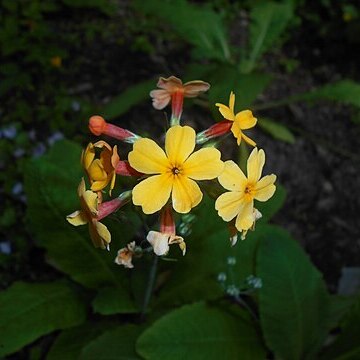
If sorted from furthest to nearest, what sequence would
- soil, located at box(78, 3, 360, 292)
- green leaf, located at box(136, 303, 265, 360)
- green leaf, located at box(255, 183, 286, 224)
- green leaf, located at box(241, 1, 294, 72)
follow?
green leaf, located at box(241, 1, 294, 72), soil, located at box(78, 3, 360, 292), green leaf, located at box(255, 183, 286, 224), green leaf, located at box(136, 303, 265, 360)

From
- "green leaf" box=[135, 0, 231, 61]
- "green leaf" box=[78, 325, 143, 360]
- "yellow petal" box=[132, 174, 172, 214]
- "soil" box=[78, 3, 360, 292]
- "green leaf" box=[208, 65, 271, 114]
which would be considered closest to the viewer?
"yellow petal" box=[132, 174, 172, 214]

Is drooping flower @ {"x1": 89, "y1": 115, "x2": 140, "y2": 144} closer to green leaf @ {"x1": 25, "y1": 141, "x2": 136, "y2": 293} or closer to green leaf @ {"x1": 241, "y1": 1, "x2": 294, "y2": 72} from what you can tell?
green leaf @ {"x1": 25, "y1": 141, "x2": 136, "y2": 293}

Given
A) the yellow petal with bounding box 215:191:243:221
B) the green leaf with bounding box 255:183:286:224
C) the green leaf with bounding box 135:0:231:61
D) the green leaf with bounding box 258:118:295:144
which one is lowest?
the green leaf with bounding box 255:183:286:224

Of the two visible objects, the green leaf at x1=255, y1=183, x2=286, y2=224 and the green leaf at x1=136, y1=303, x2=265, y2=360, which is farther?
the green leaf at x1=255, y1=183, x2=286, y2=224

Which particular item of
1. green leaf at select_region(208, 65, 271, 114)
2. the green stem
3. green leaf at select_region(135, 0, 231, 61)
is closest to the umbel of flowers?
the green stem

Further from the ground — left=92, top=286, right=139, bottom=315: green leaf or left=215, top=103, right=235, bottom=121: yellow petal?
left=215, top=103, right=235, bottom=121: yellow petal

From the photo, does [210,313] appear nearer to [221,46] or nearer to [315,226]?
[315,226]

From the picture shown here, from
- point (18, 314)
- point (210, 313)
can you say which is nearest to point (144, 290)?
point (210, 313)
